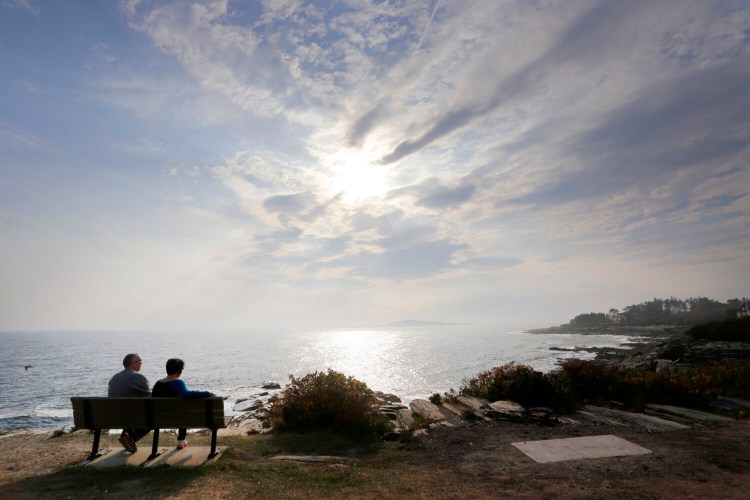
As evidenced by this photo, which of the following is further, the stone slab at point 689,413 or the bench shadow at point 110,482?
the stone slab at point 689,413

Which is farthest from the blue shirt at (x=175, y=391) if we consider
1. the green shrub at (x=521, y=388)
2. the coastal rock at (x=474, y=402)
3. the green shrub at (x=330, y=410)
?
the green shrub at (x=521, y=388)

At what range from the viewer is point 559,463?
6621 mm

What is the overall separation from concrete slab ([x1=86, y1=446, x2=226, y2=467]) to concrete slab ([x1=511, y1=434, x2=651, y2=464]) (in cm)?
605

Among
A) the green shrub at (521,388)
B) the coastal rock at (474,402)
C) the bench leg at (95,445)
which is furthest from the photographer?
the green shrub at (521,388)

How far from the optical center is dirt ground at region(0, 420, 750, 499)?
5.43 m

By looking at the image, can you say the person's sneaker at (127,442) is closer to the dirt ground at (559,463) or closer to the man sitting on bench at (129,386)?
the man sitting on bench at (129,386)

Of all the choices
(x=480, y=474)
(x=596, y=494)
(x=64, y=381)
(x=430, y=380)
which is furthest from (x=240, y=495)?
(x=64, y=381)

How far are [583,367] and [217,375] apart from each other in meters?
52.1

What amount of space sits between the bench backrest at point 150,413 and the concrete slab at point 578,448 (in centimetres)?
586

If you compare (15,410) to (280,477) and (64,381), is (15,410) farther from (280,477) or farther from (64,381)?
(280,477)

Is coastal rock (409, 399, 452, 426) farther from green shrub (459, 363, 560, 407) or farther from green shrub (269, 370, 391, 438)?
green shrub (459, 363, 560, 407)

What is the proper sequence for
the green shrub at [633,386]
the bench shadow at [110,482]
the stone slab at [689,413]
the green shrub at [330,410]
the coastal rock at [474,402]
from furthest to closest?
the green shrub at [633,386] → the coastal rock at [474,402] → the stone slab at [689,413] → the green shrub at [330,410] → the bench shadow at [110,482]

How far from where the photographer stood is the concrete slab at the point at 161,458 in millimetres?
6797

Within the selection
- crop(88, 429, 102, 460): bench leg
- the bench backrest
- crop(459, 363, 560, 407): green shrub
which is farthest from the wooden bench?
crop(459, 363, 560, 407): green shrub
